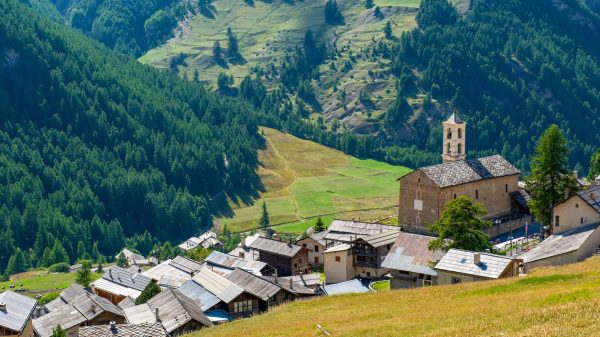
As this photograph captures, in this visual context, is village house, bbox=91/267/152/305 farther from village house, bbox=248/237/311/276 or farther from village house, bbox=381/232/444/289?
village house, bbox=381/232/444/289

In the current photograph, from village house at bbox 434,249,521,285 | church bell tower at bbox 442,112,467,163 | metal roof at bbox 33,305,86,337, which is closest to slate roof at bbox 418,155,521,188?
church bell tower at bbox 442,112,467,163

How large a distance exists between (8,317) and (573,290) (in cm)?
4650

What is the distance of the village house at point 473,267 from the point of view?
232 feet

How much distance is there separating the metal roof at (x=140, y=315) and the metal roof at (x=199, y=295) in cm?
459

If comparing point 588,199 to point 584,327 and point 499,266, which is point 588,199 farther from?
point 584,327

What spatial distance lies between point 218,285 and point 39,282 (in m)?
81.8

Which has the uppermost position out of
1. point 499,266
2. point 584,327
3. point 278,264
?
point 584,327

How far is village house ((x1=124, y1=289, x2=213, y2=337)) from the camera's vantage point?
75.9m

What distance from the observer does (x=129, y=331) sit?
69938 millimetres

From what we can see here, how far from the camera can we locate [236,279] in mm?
91375

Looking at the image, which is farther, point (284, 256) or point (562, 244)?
point (284, 256)

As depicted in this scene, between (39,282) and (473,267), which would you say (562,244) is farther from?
(39,282)

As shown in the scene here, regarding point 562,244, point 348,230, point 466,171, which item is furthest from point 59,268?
point 562,244

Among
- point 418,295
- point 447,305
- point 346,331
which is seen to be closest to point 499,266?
point 418,295
